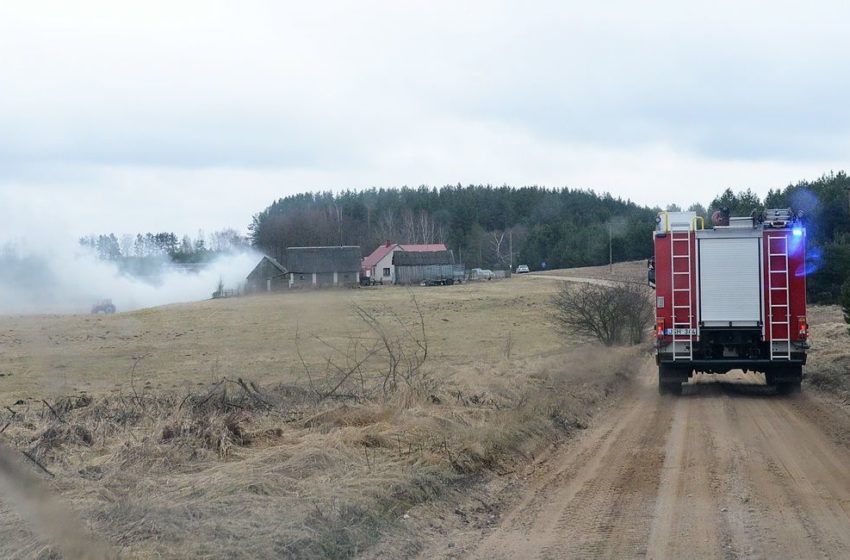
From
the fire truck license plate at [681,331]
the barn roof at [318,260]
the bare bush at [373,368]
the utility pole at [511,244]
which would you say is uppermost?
the utility pole at [511,244]

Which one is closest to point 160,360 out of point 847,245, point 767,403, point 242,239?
point 242,239

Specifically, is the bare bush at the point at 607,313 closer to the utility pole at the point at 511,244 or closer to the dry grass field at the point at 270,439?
the dry grass field at the point at 270,439

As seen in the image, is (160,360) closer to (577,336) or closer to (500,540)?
(577,336)

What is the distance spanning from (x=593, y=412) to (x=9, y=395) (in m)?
13.8

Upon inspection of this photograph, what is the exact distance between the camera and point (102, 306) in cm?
2062

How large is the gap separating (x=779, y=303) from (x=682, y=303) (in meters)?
1.94

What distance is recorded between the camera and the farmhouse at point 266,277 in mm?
21078

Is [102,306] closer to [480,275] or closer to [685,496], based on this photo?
[685,496]

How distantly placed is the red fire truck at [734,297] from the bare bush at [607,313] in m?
12.1

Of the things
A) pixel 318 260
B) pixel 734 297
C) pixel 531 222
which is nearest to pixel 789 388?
pixel 734 297

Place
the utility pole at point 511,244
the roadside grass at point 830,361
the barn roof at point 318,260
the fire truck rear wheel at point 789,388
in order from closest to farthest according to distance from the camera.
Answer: the fire truck rear wheel at point 789,388 < the roadside grass at point 830,361 < the barn roof at point 318,260 < the utility pole at point 511,244

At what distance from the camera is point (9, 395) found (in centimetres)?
2100

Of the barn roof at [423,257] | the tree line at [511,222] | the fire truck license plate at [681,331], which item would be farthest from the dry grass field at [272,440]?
the tree line at [511,222]

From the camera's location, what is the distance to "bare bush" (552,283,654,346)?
31.1 metres
